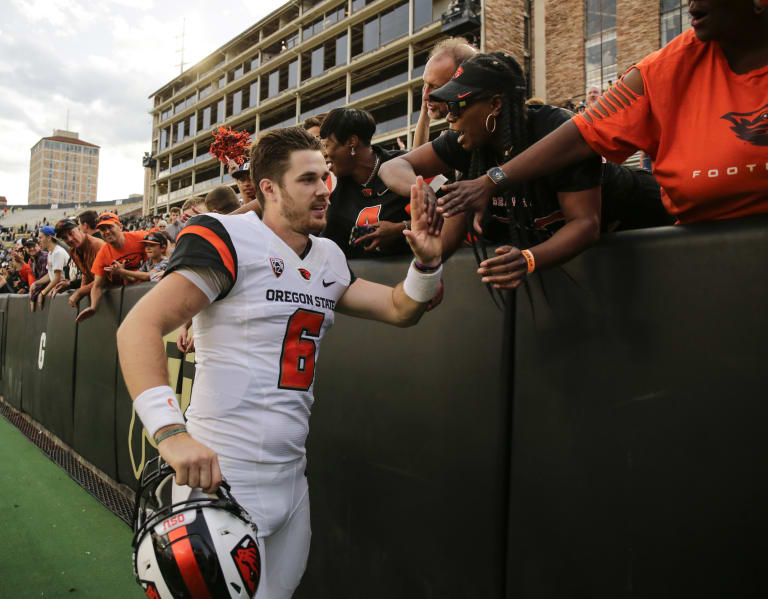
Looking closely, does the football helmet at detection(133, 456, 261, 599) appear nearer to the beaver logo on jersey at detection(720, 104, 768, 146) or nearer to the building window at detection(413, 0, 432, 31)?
the beaver logo on jersey at detection(720, 104, 768, 146)

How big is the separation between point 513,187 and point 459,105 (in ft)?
1.48

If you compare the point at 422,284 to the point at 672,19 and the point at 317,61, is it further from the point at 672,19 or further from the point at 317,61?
the point at 317,61

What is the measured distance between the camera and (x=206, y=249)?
1704 millimetres

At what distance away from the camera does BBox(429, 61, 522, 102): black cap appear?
190 centimetres

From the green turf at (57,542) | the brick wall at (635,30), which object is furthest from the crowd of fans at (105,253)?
the brick wall at (635,30)

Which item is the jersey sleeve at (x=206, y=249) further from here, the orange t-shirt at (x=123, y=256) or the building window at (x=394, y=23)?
the building window at (x=394, y=23)

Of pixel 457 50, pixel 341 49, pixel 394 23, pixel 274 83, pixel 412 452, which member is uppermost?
pixel 274 83

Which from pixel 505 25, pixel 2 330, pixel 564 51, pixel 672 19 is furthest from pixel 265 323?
pixel 505 25

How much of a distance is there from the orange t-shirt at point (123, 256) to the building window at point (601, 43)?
19784 millimetres

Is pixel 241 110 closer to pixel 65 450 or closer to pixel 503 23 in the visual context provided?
pixel 503 23

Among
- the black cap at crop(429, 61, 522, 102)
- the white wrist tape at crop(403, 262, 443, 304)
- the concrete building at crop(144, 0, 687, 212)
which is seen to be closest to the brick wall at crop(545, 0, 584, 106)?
the concrete building at crop(144, 0, 687, 212)

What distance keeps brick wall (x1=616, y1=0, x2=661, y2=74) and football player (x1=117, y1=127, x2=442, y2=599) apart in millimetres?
20990

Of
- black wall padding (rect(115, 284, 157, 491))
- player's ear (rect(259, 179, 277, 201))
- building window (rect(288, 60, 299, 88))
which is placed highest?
building window (rect(288, 60, 299, 88))

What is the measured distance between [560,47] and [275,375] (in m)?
25.2
